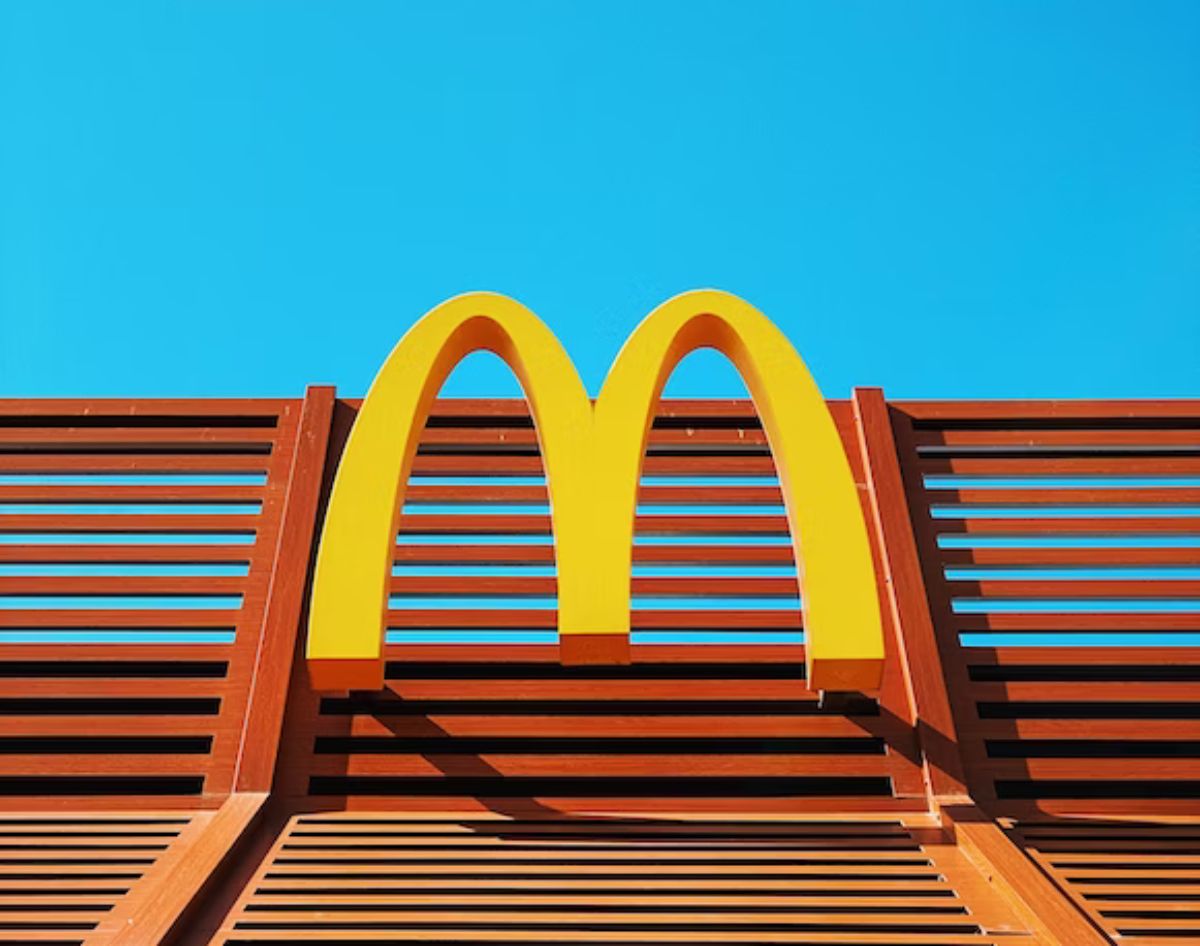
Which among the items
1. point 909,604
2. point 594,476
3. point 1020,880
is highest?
→ point 909,604

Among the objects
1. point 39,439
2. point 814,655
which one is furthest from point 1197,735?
point 39,439

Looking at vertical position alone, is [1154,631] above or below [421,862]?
above

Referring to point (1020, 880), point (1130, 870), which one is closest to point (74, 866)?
point (1020, 880)

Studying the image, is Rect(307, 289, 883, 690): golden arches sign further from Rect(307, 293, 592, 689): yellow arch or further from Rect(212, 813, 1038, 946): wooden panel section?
Rect(212, 813, 1038, 946): wooden panel section

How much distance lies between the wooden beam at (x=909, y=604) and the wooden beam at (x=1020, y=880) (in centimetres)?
19

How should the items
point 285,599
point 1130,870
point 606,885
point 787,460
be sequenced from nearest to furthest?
point 606,885 < point 1130,870 < point 787,460 < point 285,599

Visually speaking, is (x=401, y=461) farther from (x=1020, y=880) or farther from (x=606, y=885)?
(x=1020, y=880)

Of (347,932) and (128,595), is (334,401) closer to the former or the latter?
(128,595)

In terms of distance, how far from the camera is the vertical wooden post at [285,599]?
4.56m

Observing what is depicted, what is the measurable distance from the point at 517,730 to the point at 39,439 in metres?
2.98

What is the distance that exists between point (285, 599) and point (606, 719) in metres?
1.55

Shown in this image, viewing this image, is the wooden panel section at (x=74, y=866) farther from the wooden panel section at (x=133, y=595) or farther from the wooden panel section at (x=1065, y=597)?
the wooden panel section at (x=1065, y=597)

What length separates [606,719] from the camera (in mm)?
4844

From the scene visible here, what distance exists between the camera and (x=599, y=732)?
4797 mm
